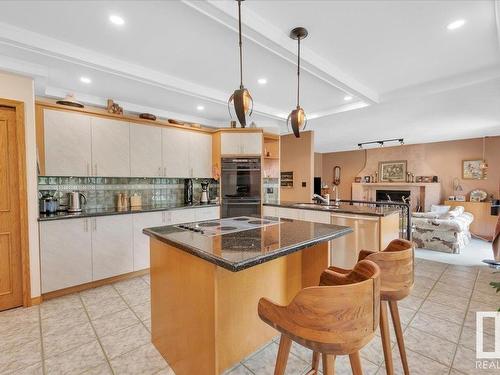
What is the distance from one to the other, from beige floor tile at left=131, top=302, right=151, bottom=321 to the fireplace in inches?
312

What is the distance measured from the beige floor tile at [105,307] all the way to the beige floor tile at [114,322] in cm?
8

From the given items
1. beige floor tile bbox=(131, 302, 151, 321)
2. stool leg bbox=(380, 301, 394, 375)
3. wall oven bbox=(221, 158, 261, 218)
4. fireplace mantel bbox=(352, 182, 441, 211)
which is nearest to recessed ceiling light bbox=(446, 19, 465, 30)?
stool leg bbox=(380, 301, 394, 375)

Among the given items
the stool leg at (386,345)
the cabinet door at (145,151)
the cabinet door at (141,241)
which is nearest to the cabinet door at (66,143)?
the cabinet door at (145,151)

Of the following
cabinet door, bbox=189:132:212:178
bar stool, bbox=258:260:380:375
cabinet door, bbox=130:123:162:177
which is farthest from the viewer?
cabinet door, bbox=189:132:212:178

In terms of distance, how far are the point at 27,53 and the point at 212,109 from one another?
235 centimetres

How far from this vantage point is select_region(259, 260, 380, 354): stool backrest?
1.00 metres

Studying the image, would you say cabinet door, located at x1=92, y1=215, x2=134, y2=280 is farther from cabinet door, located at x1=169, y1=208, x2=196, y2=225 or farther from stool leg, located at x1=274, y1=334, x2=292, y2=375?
stool leg, located at x1=274, y1=334, x2=292, y2=375

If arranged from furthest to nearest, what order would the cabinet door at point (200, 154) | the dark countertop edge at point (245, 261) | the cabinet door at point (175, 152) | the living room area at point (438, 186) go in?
the living room area at point (438, 186), the cabinet door at point (200, 154), the cabinet door at point (175, 152), the dark countertop edge at point (245, 261)

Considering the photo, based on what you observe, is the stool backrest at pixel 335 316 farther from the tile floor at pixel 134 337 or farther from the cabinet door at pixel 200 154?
the cabinet door at pixel 200 154

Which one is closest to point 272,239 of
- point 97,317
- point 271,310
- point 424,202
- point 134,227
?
point 271,310

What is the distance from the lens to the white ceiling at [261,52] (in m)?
1.90

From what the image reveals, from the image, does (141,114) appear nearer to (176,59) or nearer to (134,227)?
(176,59)

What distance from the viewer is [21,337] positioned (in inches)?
80.3

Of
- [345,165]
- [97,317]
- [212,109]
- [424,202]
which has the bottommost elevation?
[97,317]
